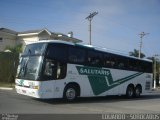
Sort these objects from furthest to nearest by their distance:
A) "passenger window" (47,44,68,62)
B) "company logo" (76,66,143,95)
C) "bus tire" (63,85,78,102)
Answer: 1. "company logo" (76,66,143,95)
2. "bus tire" (63,85,78,102)
3. "passenger window" (47,44,68,62)

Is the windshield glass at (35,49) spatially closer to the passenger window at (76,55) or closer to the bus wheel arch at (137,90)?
the passenger window at (76,55)

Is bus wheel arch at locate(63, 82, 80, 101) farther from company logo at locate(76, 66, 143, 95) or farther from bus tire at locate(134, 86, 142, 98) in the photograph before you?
bus tire at locate(134, 86, 142, 98)

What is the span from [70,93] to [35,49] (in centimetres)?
322

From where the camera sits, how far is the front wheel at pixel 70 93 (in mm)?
16672

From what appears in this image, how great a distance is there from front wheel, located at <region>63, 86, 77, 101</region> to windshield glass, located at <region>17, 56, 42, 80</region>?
224cm

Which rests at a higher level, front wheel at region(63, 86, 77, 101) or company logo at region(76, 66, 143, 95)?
company logo at region(76, 66, 143, 95)

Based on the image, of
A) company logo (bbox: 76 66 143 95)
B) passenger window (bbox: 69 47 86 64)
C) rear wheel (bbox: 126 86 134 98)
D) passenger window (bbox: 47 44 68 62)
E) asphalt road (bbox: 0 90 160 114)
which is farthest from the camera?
rear wheel (bbox: 126 86 134 98)

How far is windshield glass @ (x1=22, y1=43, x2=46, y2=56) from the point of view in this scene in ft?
51.7

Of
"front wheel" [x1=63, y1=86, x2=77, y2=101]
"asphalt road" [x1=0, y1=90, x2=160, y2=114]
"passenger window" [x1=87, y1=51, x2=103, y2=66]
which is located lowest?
"asphalt road" [x1=0, y1=90, x2=160, y2=114]

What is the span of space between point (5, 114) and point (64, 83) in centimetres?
558

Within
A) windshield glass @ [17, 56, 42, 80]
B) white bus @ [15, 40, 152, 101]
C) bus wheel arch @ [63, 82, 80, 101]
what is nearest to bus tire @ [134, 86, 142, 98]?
white bus @ [15, 40, 152, 101]

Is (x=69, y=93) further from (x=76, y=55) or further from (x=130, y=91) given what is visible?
(x=130, y=91)

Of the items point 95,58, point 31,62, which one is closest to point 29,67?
point 31,62

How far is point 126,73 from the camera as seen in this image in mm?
21844
